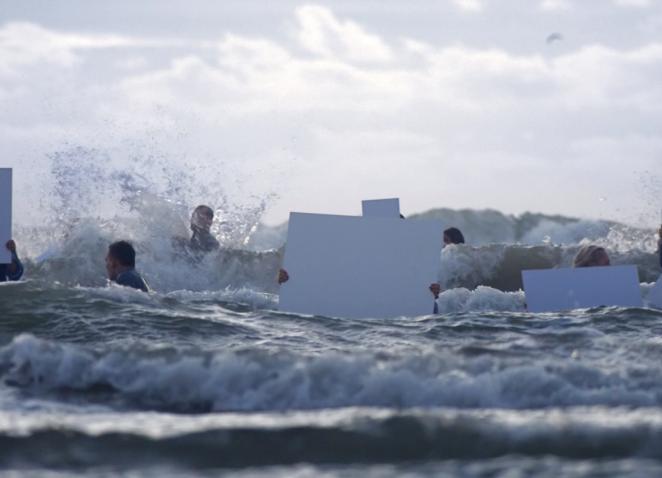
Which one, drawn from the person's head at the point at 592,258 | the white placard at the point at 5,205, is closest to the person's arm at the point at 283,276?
the person's head at the point at 592,258

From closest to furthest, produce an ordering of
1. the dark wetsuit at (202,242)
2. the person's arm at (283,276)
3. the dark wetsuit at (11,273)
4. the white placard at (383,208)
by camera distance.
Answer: the person's arm at (283,276), the dark wetsuit at (11,273), the white placard at (383,208), the dark wetsuit at (202,242)

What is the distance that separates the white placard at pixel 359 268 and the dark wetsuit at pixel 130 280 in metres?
1.84

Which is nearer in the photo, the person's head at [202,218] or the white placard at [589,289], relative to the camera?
the white placard at [589,289]

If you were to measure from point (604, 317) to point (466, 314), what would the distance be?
1.29m

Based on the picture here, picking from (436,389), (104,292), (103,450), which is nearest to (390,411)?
(436,389)

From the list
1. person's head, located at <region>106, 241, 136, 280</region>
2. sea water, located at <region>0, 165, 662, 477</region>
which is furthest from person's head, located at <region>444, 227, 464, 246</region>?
person's head, located at <region>106, 241, 136, 280</region>

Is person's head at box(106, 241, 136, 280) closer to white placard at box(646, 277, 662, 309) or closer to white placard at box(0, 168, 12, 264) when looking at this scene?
white placard at box(0, 168, 12, 264)

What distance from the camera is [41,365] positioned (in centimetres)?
668

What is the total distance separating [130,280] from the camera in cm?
995

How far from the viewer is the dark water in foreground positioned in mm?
4812

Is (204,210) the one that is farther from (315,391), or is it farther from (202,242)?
(315,391)

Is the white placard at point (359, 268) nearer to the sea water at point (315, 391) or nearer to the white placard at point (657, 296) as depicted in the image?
the sea water at point (315, 391)

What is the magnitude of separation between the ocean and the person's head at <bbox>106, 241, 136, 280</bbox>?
0.20 m

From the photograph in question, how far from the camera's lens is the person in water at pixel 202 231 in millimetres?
13859
